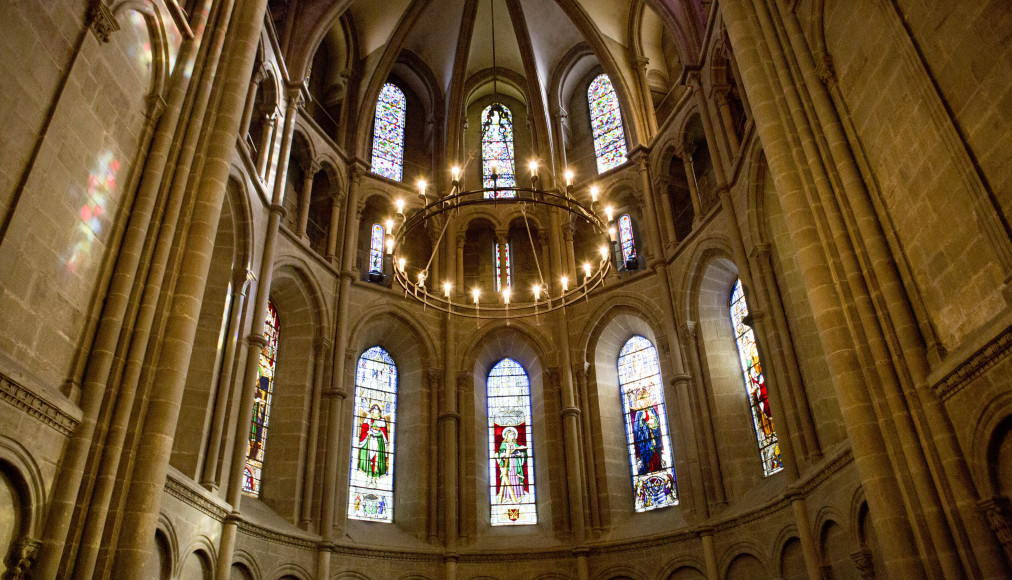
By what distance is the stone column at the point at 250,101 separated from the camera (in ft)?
48.1

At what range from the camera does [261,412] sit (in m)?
16.1

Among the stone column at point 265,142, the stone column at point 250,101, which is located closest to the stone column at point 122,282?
the stone column at point 250,101

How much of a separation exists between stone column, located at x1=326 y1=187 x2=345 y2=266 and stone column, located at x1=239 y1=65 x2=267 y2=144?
3461mm

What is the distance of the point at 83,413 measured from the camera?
27.5 feet

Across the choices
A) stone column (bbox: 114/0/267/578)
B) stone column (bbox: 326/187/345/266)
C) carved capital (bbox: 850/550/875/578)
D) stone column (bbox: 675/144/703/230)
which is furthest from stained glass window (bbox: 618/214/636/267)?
stone column (bbox: 114/0/267/578)

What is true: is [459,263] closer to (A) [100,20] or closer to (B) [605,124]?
(B) [605,124]

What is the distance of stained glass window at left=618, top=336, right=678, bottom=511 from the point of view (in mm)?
17375

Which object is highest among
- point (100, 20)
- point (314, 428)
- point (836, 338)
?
point (100, 20)

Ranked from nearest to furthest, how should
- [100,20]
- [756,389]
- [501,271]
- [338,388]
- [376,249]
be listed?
1. [100,20]
2. [756,389]
3. [338,388]
4. [376,249]
5. [501,271]

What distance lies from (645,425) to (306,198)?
30.8 ft

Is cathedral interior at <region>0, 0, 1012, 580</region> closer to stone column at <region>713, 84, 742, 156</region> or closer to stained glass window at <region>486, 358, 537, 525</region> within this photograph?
stained glass window at <region>486, 358, 537, 525</region>

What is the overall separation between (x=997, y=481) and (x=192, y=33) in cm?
1172

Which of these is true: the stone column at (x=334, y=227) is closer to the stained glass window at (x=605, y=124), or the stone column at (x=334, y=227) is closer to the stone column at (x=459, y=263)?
the stone column at (x=459, y=263)

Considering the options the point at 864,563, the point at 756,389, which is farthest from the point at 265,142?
the point at 864,563
